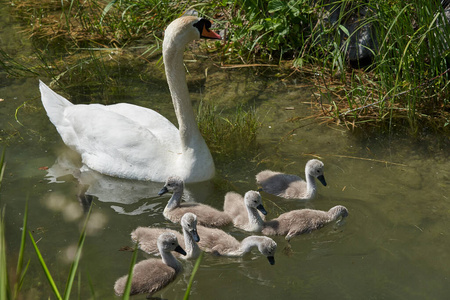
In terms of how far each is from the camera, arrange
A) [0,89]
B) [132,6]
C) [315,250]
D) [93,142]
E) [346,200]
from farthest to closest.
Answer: [132,6]
[0,89]
[93,142]
[346,200]
[315,250]

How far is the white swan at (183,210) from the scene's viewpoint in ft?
16.9

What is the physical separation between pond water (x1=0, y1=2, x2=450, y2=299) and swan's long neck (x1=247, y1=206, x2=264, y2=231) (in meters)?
0.17

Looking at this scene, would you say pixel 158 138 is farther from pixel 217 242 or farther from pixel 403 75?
pixel 403 75

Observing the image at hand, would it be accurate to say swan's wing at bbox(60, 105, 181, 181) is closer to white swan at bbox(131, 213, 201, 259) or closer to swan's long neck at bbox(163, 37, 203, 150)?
swan's long neck at bbox(163, 37, 203, 150)

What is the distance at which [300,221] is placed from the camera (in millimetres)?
5020

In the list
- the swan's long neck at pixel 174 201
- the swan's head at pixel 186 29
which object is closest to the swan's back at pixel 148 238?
the swan's long neck at pixel 174 201

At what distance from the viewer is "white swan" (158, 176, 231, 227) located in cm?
514

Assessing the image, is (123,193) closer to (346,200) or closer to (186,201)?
(186,201)

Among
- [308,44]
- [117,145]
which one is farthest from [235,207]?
[308,44]

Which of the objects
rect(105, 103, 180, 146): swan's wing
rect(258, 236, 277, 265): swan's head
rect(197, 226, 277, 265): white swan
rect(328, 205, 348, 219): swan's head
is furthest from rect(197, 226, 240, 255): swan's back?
rect(105, 103, 180, 146): swan's wing

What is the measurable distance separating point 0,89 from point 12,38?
5.09 feet

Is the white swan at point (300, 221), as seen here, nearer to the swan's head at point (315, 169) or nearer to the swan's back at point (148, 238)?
the swan's head at point (315, 169)

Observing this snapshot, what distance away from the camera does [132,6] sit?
8273 millimetres

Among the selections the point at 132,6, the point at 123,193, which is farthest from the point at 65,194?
the point at 132,6
